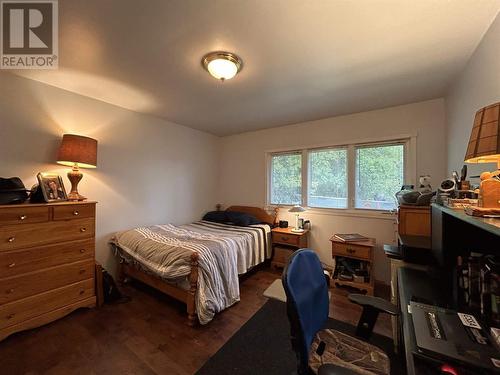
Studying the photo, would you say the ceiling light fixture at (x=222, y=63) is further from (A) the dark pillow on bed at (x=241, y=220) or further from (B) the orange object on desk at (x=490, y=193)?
(A) the dark pillow on bed at (x=241, y=220)

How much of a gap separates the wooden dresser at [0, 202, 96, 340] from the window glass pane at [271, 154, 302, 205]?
107 inches

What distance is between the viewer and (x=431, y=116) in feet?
8.45

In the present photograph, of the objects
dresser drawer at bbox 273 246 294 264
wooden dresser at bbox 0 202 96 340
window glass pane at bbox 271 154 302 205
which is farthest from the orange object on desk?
wooden dresser at bbox 0 202 96 340

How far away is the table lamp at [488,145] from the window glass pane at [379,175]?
2.19 meters

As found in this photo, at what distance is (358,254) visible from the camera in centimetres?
259

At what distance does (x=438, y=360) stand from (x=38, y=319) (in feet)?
9.42

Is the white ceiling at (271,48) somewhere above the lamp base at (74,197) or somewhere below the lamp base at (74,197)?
above

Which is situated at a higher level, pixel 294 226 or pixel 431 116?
pixel 431 116

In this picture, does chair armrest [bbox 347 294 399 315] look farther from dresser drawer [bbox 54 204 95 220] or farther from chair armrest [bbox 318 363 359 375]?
dresser drawer [bbox 54 204 95 220]

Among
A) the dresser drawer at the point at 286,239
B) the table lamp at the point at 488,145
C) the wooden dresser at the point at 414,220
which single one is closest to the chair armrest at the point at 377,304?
the table lamp at the point at 488,145

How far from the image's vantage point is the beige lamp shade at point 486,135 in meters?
0.74

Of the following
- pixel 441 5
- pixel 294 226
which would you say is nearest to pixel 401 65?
pixel 441 5

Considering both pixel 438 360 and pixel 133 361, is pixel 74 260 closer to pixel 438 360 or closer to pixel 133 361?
pixel 133 361
